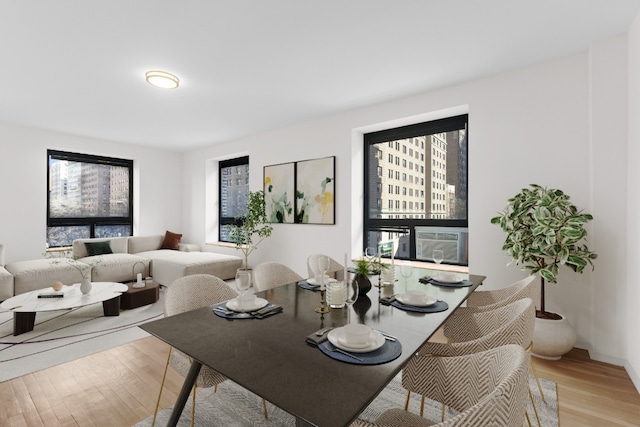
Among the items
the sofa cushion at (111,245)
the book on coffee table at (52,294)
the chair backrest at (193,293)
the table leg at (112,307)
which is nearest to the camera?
the chair backrest at (193,293)

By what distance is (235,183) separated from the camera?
20.8 feet

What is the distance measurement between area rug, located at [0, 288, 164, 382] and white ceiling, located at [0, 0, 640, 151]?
251cm

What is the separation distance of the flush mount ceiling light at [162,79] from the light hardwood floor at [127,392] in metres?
2.51

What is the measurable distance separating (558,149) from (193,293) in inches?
125

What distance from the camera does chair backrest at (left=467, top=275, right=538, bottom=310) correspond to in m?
2.07

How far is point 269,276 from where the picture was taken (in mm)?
2584

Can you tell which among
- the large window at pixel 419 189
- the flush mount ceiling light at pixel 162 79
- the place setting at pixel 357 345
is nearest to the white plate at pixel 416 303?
the place setting at pixel 357 345

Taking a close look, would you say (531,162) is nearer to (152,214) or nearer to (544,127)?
(544,127)

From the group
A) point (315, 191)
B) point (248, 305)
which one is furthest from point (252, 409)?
point (315, 191)

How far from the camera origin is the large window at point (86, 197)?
5.55 meters

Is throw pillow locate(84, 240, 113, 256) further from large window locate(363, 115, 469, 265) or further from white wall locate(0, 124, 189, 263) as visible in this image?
large window locate(363, 115, 469, 265)

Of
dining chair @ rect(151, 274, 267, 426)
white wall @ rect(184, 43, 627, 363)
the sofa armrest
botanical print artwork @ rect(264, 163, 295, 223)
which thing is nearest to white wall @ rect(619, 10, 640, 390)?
white wall @ rect(184, 43, 627, 363)

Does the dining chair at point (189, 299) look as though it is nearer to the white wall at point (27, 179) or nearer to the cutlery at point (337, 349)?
the cutlery at point (337, 349)

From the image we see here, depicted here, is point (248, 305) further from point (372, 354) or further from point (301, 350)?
point (372, 354)
